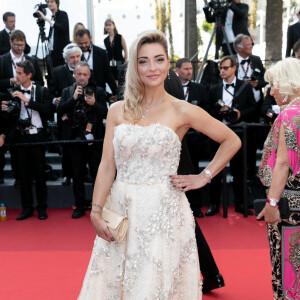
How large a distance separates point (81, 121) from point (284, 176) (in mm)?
3679

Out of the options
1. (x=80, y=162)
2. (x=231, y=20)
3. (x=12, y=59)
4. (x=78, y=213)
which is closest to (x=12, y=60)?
(x=12, y=59)

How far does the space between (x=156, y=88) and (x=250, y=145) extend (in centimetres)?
417

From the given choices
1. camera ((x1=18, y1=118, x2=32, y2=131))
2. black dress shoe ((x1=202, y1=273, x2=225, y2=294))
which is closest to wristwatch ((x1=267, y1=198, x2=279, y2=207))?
black dress shoe ((x1=202, y1=273, x2=225, y2=294))

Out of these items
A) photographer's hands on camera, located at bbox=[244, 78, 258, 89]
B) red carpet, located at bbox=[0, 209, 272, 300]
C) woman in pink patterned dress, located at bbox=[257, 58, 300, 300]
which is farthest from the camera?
photographer's hands on camera, located at bbox=[244, 78, 258, 89]

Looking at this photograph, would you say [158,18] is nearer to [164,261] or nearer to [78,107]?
[78,107]

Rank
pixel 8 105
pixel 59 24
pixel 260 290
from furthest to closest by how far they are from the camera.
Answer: pixel 59 24, pixel 8 105, pixel 260 290

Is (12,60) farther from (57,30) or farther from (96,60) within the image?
(57,30)

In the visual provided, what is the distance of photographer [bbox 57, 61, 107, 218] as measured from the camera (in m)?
6.08

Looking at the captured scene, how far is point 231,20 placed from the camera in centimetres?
827

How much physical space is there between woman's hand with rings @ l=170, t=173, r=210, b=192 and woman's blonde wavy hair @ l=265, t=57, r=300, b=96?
0.71 meters

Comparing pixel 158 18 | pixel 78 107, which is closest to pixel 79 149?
pixel 78 107

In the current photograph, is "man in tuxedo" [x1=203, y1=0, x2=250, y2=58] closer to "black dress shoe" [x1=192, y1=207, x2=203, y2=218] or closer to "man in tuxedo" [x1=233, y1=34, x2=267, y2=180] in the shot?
"man in tuxedo" [x1=233, y1=34, x2=267, y2=180]

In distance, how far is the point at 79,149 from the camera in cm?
635

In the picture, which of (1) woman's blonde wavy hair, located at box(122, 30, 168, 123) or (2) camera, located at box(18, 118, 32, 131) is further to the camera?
(2) camera, located at box(18, 118, 32, 131)
